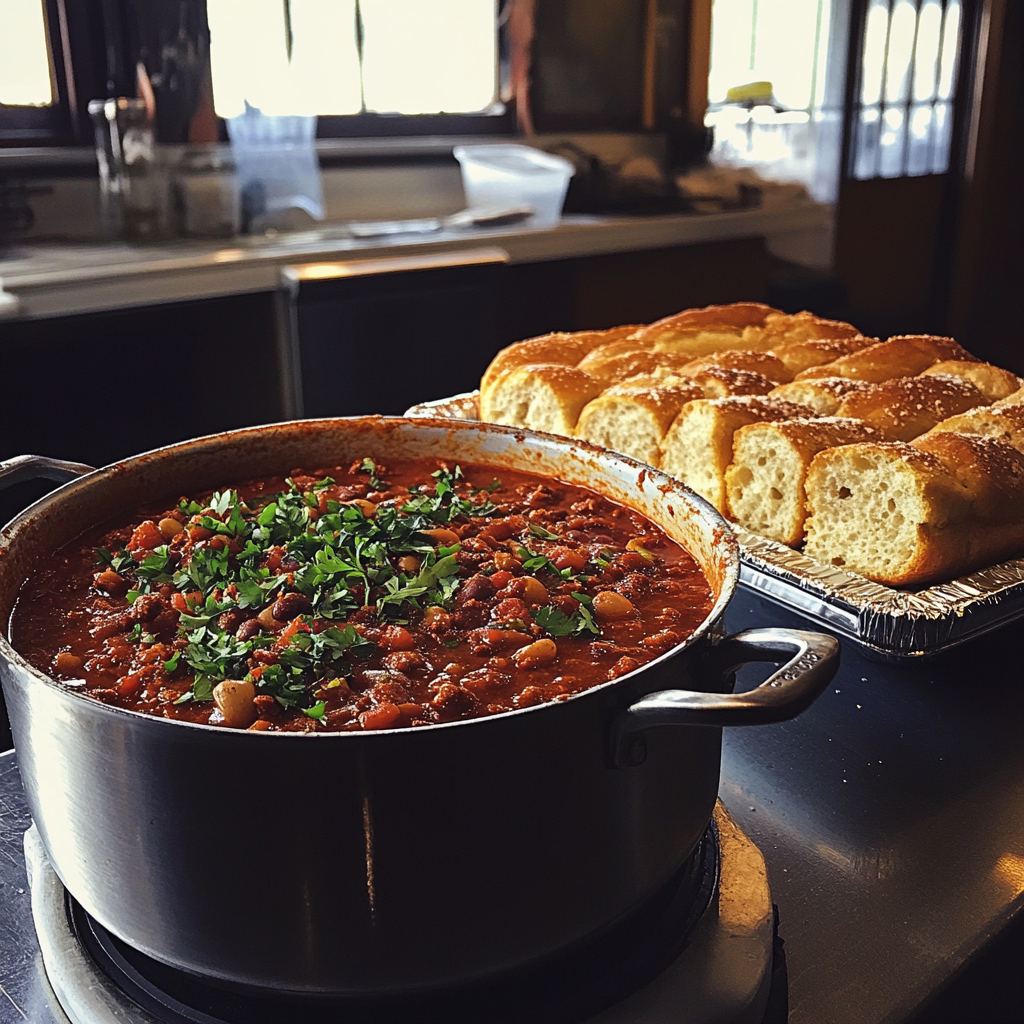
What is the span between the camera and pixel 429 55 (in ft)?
14.4

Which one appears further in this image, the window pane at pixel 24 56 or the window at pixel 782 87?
the window at pixel 782 87

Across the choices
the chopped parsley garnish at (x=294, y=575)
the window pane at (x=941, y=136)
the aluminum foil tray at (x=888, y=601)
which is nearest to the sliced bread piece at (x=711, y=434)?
the aluminum foil tray at (x=888, y=601)

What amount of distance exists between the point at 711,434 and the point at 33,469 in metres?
0.97

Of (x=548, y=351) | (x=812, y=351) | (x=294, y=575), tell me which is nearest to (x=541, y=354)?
(x=548, y=351)

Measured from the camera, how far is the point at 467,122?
457cm

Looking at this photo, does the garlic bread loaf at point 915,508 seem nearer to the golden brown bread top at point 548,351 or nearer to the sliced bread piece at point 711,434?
the sliced bread piece at point 711,434

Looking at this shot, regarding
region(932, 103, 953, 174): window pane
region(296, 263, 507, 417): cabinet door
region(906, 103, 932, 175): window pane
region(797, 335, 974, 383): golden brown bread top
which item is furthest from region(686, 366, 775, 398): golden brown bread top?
region(932, 103, 953, 174): window pane

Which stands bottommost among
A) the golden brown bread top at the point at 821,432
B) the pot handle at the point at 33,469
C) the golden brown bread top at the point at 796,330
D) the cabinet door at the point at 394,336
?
the cabinet door at the point at 394,336

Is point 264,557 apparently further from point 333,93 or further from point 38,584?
point 333,93

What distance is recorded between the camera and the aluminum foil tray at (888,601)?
116 cm

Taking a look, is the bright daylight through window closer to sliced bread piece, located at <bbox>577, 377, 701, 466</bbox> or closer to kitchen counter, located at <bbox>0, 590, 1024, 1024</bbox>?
sliced bread piece, located at <bbox>577, 377, 701, 466</bbox>

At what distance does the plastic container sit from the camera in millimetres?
3996

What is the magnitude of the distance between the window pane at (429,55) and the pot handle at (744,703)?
4.13m

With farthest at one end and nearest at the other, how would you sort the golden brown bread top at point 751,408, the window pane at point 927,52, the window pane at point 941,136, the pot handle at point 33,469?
the window pane at point 941,136, the window pane at point 927,52, the golden brown bread top at point 751,408, the pot handle at point 33,469
